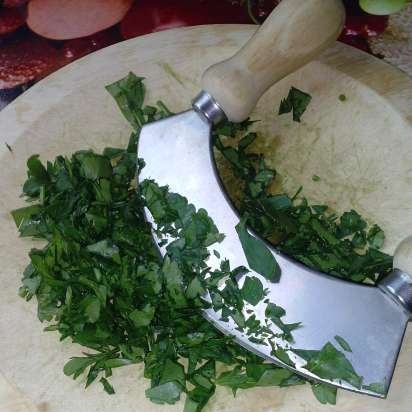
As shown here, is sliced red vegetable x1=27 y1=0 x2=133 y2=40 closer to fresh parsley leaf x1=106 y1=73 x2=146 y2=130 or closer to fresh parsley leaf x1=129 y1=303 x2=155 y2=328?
fresh parsley leaf x1=106 y1=73 x2=146 y2=130

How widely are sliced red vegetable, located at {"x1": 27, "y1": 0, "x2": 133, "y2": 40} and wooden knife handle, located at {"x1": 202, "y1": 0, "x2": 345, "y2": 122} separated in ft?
2.36

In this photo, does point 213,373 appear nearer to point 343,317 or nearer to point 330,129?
point 343,317

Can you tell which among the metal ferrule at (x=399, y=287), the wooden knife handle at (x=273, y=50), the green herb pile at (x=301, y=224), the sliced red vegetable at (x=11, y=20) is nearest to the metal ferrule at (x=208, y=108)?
the wooden knife handle at (x=273, y=50)

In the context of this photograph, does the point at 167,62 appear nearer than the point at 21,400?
No

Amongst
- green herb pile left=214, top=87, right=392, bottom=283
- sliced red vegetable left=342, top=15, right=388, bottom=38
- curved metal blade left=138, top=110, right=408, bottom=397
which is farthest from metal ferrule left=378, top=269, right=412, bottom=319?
sliced red vegetable left=342, top=15, right=388, bottom=38

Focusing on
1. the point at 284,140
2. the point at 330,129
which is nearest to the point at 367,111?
the point at 330,129

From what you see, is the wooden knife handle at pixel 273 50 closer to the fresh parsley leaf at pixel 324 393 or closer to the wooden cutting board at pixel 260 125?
the wooden cutting board at pixel 260 125

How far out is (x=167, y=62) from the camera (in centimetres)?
141

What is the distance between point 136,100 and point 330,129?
0.44 metres

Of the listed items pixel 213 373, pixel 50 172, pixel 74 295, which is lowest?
pixel 213 373

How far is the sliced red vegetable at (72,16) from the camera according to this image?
1746 mm

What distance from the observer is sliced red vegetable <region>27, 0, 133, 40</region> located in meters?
1.75

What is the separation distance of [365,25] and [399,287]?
0.94 m

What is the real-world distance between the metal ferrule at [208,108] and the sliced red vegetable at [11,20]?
0.84 metres
